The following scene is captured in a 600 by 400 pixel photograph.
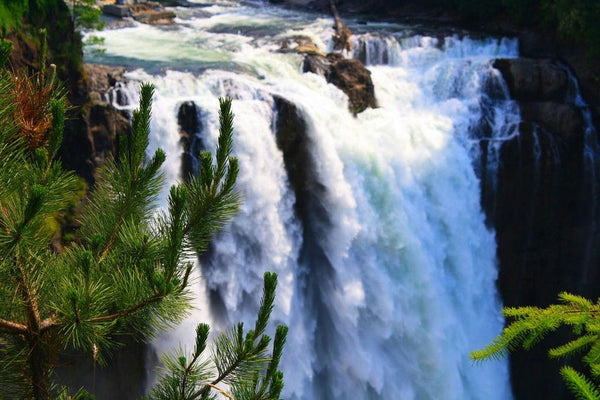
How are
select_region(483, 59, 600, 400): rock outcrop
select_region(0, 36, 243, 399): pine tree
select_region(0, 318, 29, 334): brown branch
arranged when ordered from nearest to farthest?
1. select_region(0, 36, 243, 399): pine tree
2. select_region(0, 318, 29, 334): brown branch
3. select_region(483, 59, 600, 400): rock outcrop

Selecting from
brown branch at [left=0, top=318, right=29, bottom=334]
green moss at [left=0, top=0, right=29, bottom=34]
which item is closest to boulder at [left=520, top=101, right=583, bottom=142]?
green moss at [left=0, top=0, right=29, bottom=34]

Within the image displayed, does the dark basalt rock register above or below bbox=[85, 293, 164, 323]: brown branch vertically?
below

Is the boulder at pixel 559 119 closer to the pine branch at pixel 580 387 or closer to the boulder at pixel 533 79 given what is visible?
the boulder at pixel 533 79

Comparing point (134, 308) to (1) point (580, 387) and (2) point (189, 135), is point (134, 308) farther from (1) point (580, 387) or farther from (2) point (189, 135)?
(2) point (189, 135)

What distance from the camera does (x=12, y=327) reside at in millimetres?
2965

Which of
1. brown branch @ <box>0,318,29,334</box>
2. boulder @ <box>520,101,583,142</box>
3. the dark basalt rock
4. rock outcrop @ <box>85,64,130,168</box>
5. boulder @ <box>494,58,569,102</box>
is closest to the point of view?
brown branch @ <box>0,318,29,334</box>

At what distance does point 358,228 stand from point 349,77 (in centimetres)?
423

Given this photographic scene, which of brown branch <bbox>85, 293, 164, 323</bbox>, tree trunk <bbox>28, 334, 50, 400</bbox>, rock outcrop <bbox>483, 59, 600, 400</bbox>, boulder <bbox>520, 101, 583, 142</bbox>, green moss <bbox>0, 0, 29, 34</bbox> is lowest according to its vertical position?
rock outcrop <bbox>483, 59, 600, 400</bbox>

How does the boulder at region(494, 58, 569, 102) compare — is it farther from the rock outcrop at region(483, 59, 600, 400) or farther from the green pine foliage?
the green pine foliage

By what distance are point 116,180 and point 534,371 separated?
45.2ft

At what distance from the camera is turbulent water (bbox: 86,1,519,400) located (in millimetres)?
11258

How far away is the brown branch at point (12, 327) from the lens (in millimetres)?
2934

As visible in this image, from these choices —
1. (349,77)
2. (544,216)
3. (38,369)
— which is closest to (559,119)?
(544,216)

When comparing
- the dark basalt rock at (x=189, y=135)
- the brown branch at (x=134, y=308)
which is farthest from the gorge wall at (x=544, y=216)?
the brown branch at (x=134, y=308)
